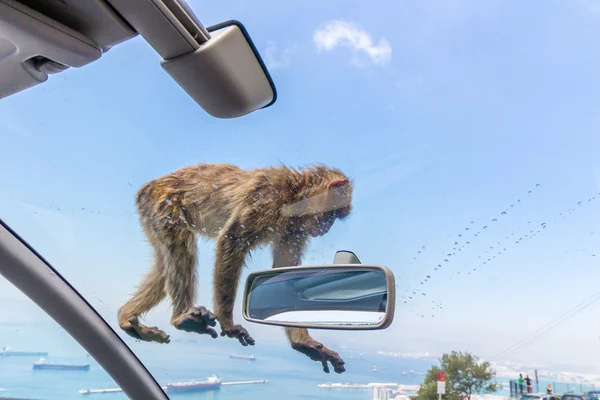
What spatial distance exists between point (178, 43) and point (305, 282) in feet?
4.46

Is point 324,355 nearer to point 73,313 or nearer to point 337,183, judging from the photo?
point 337,183

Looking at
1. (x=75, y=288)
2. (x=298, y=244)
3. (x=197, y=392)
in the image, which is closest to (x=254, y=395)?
(x=197, y=392)

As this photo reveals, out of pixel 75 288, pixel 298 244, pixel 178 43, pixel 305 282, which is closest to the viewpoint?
pixel 178 43

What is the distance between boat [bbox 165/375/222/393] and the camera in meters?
3.10

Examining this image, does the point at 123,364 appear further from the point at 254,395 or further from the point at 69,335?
the point at 254,395

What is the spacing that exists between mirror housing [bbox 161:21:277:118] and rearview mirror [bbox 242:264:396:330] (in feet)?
3.03

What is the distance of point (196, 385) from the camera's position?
3188 millimetres

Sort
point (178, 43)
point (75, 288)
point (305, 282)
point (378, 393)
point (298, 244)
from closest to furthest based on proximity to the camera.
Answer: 1. point (178, 43)
2. point (305, 282)
3. point (75, 288)
4. point (378, 393)
5. point (298, 244)

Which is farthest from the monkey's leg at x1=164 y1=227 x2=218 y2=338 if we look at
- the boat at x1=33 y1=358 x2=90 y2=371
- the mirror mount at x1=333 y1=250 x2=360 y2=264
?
the mirror mount at x1=333 y1=250 x2=360 y2=264

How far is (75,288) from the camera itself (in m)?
2.74

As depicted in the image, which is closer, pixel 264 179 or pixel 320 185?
pixel 320 185

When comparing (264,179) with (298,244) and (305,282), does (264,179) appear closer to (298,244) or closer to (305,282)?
(298,244)

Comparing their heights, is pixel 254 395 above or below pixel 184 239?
below

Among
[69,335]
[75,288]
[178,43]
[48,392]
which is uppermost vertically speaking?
[178,43]
